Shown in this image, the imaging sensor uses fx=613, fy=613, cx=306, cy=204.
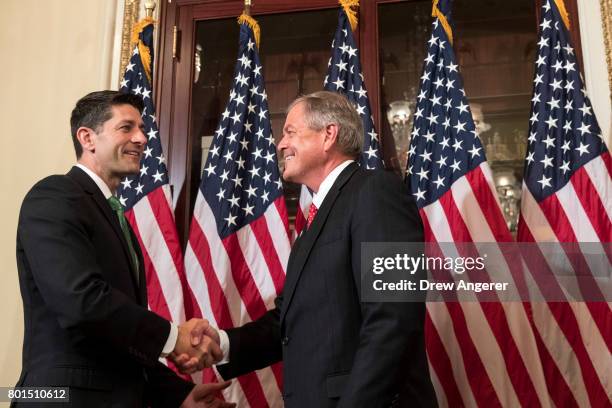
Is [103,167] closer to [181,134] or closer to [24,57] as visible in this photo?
[181,134]

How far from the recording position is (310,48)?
12.4ft

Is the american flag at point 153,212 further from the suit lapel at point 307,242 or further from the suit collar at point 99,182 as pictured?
the suit lapel at point 307,242

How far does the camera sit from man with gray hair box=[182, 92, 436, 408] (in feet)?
5.71

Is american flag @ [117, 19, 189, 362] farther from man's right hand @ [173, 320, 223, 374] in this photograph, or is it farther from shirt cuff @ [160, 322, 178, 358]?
shirt cuff @ [160, 322, 178, 358]

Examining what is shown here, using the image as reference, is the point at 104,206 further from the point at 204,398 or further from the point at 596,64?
the point at 596,64

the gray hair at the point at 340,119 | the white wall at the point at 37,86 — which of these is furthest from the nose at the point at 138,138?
the white wall at the point at 37,86

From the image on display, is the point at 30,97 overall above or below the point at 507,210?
above

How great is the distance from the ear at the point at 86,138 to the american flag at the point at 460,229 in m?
1.52

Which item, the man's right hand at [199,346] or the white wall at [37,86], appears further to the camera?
the white wall at [37,86]

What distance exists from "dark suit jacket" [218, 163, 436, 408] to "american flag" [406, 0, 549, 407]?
915 mm

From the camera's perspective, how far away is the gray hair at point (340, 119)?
7.72 ft

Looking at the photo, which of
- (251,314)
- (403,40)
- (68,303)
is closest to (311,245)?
(68,303)

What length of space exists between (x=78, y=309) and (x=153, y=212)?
1.49m

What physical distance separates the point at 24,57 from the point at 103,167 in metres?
1.94
